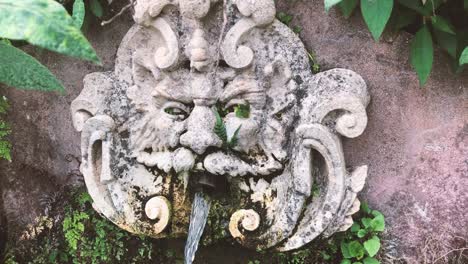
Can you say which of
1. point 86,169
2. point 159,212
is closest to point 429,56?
point 159,212

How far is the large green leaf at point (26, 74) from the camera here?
0.68 metres

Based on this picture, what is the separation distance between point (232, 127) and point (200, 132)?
0.39 ft

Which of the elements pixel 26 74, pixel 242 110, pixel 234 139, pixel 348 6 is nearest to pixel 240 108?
pixel 242 110

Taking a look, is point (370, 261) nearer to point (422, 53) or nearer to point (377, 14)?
point (422, 53)

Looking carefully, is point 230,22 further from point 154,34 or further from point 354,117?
point 354,117

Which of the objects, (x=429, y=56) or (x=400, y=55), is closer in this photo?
(x=429, y=56)

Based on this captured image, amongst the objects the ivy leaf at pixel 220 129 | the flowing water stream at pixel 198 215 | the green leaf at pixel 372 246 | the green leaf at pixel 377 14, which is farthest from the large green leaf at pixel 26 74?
the green leaf at pixel 372 246

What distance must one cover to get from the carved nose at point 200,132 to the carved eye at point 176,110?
9 centimetres

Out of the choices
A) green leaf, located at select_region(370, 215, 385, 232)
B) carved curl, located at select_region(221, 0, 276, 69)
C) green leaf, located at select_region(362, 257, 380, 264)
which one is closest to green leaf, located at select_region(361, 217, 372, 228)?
green leaf, located at select_region(370, 215, 385, 232)

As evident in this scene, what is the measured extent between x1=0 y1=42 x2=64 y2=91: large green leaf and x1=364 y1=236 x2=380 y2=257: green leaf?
162 cm

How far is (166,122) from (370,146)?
2.51ft

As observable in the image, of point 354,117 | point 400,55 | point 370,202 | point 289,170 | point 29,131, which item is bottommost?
point 29,131

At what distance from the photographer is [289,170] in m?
2.06

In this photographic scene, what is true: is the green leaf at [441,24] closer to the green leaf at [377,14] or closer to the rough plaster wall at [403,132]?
the rough plaster wall at [403,132]
